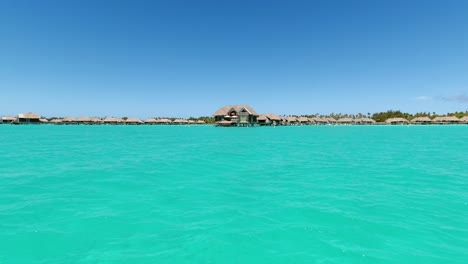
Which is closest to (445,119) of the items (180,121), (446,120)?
(446,120)

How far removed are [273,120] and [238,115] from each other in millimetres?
23055

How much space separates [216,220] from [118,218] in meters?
2.75

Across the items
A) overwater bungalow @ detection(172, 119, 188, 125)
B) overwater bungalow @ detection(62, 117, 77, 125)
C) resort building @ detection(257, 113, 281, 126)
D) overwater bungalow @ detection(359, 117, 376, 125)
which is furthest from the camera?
overwater bungalow @ detection(359, 117, 376, 125)

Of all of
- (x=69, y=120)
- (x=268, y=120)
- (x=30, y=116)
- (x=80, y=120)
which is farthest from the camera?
(x=80, y=120)

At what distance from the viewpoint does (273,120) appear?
365 feet

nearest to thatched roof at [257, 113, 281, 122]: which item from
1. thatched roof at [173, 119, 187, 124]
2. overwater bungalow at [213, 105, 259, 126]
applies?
overwater bungalow at [213, 105, 259, 126]

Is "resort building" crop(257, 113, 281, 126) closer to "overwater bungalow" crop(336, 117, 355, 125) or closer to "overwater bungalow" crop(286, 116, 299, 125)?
"overwater bungalow" crop(286, 116, 299, 125)

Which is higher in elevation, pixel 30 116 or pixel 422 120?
pixel 30 116

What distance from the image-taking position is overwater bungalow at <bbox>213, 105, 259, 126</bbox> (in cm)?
9262

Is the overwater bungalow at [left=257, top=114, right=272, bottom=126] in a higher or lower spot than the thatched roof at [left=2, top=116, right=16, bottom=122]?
lower

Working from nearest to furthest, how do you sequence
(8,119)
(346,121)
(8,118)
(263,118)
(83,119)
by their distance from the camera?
1. (263,118)
2. (8,118)
3. (8,119)
4. (83,119)
5. (346,121)

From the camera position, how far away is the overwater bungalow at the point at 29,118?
374ft

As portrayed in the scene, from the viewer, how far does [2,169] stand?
14.6 meters

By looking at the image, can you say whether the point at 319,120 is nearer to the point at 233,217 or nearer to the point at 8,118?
the point at 233,217
